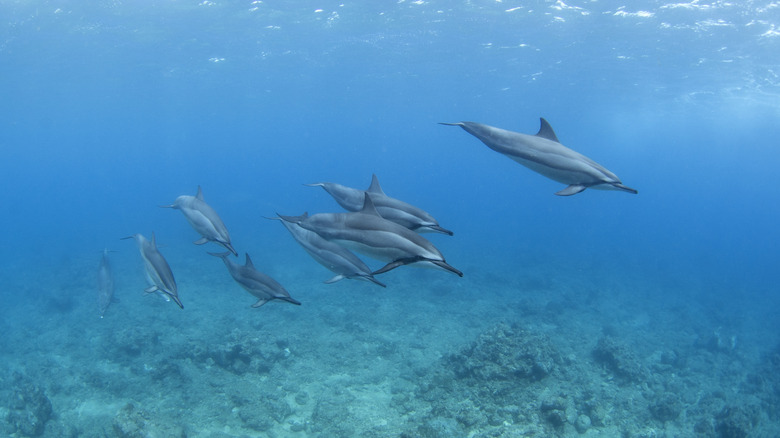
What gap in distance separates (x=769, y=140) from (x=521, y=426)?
81.2 meters

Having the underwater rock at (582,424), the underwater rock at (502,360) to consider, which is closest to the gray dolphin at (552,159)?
the underwater rock at (502,360)

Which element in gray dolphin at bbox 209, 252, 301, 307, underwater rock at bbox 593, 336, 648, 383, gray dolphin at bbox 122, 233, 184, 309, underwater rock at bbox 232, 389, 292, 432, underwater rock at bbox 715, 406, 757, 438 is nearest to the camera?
gray dolphin at bbox 122, 233, 184, 309

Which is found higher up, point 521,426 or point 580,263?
point 521,426

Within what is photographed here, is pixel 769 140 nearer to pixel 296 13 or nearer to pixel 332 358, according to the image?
pixel 296 13

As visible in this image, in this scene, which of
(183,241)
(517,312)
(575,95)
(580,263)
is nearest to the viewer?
(517,312)

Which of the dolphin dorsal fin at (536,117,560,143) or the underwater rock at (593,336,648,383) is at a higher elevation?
the dolphin dorsal fin at (536,117,560,143)

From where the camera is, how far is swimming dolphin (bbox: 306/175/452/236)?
10.4ft

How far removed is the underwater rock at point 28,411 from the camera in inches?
304

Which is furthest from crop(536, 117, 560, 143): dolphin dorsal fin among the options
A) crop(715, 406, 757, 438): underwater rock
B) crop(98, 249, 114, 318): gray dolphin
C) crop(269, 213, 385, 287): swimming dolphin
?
crop(98, 249, 114, 318): gray dolphin

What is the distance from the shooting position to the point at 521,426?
23.4 feet

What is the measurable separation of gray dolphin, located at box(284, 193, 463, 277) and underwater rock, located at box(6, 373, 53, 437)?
8.49 metres

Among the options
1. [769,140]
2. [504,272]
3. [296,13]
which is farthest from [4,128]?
[769,140]

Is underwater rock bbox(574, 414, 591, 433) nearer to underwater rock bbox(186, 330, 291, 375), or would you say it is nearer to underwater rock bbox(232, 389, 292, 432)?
underwater rock bbox(232, 389, 292, 432)

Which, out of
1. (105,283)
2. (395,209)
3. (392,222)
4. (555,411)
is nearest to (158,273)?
(395,209)
